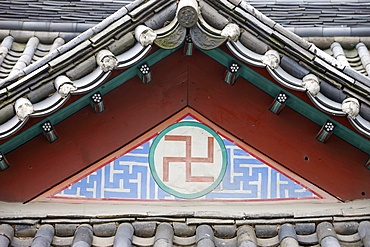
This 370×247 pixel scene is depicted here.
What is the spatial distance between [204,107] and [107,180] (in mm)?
967

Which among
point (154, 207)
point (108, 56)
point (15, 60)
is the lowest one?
point (154, 207)

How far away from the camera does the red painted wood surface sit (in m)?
7.63

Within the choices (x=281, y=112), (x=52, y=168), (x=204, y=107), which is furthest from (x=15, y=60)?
(x=281, y=112)

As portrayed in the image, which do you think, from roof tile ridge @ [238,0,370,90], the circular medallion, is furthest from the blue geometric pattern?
roof tile ridge @ [238,0,370,90]

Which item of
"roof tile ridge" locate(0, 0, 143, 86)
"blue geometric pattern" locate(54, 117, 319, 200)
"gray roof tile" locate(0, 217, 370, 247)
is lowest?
"gray roof tile" locate(0, 217, 370, 247)

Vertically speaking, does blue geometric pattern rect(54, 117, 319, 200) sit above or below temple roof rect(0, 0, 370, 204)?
below

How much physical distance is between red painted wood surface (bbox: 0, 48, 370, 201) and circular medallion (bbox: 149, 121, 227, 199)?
15 centimetres

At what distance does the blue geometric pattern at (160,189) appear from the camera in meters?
7.61

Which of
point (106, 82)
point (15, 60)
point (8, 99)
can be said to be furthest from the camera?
Answer: point (15, 60)

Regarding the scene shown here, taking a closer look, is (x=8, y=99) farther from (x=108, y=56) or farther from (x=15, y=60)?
(x=15, y=60)

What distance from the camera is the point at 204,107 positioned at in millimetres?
7742

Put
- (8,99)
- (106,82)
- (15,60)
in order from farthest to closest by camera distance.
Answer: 1. (15,60)
2. (106,82)
3. (8,99)

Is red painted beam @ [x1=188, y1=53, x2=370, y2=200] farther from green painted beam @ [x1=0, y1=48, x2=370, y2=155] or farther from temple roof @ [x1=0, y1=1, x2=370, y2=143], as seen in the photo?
temple roof @ [x1=0, y1=1, x2=370, y2=143]

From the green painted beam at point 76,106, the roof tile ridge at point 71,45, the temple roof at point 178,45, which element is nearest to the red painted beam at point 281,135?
the green painted beam at point 76,106
